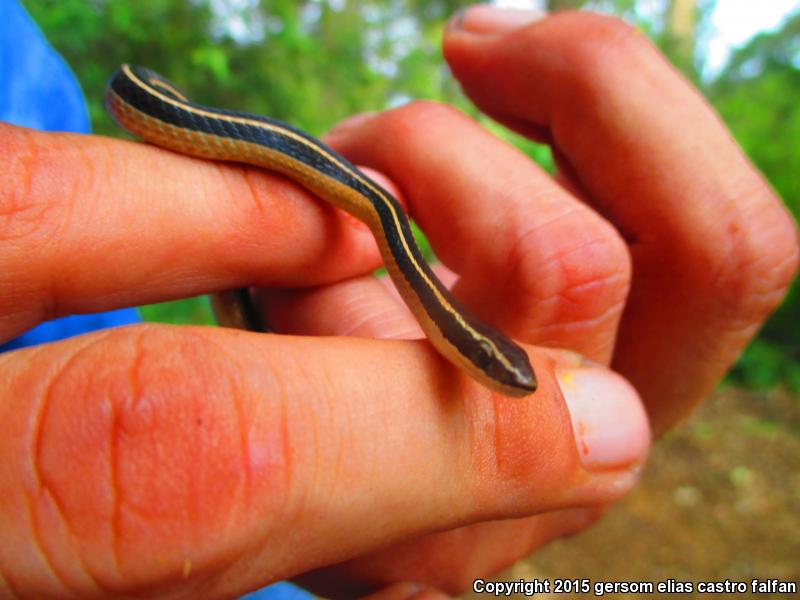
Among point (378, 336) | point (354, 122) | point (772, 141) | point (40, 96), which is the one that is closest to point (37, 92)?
point (40, 96)

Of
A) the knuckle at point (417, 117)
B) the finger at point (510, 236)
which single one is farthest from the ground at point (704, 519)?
the knuckle at point (417, 117)

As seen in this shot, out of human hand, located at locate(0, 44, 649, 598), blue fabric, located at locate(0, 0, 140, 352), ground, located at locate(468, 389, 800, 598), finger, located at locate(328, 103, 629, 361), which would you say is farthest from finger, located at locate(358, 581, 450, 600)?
ground, located at locate(468, 389, 800, 598)

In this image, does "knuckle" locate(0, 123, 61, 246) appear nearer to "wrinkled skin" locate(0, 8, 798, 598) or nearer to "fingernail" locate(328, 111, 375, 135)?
"wrinkled skin" locate(0, 8, 798, 598)

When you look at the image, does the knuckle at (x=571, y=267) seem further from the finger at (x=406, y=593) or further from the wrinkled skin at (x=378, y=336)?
the finger at (x=406, y=593)

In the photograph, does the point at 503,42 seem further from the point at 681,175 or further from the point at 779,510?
the point at 779,510

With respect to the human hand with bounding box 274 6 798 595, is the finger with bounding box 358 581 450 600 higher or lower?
lower

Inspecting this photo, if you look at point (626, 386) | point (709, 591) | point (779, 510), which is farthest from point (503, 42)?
point (779, 510)

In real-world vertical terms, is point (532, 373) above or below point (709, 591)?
above
